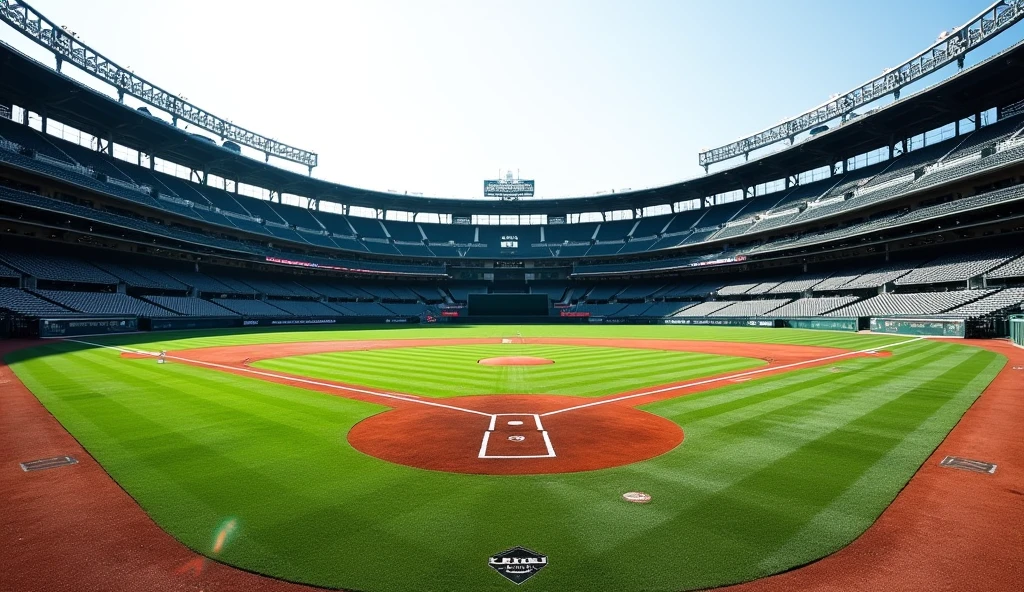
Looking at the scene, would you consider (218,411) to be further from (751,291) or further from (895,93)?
(895,93)

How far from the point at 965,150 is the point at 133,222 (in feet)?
265

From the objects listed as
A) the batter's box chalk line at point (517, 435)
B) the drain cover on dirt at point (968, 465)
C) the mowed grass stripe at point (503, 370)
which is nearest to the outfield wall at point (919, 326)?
the mowed grass stripe at point (503, 370)

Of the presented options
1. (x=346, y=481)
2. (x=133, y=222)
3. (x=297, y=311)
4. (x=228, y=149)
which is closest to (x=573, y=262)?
(x=297, y=311)

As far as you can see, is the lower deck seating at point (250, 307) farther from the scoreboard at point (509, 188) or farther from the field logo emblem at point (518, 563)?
the field logo emblem at point (518, 563)

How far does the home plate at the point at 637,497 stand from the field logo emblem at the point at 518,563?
188 cm

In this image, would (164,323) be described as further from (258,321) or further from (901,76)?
(901,76)

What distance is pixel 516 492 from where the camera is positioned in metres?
6.29

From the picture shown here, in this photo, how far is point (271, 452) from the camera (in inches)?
316

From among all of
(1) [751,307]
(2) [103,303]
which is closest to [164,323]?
(2) [103,303]

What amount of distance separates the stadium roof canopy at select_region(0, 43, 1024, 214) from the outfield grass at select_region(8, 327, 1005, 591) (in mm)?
44675

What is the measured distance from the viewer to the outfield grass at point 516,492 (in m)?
4.47

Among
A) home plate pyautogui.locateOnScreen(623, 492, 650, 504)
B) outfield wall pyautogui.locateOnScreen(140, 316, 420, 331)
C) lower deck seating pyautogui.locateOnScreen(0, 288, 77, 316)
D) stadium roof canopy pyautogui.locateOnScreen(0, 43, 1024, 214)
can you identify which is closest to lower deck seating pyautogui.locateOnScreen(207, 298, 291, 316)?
outfield wall pyautogui.locateOnScreen(140, 316, 420, 331)

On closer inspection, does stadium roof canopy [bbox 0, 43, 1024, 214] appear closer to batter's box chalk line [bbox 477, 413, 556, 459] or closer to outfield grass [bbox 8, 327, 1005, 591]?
outfield grass [bbox 8, 327, 1005, 591]

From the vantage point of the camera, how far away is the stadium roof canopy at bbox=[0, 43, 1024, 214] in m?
39.2
